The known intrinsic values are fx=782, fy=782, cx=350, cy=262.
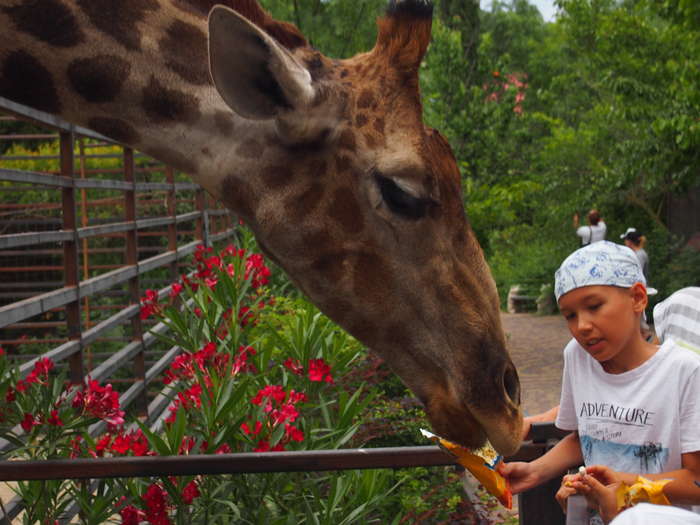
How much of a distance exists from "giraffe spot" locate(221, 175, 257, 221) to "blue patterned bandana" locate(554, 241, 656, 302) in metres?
0.94

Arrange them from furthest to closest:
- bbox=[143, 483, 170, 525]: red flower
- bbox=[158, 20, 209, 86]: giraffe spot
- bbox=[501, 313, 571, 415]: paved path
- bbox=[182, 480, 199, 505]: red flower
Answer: bbox=[501, 313, 571, 415]: paved path
bbox=[182, 480, 199, 505]: red flower
bbox=[143, 483, 170, 525]: red flower
bbox=[158, 20, 209, 86]: giraffe spot

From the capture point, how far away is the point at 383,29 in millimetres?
2320

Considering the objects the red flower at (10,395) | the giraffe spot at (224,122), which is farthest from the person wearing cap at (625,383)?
the red flower at (10,395)

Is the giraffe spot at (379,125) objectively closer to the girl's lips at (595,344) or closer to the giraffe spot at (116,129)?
the giraffe spot at (116,129)

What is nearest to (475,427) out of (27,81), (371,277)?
(371,277)

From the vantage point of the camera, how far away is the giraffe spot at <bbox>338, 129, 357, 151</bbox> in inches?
87.3

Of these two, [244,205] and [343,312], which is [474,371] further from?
[244,205]

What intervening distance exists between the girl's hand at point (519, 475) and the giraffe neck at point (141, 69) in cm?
129

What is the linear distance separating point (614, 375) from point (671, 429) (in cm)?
22

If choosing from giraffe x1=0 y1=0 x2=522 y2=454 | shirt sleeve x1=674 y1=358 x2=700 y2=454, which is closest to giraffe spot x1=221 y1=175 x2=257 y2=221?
giraffe x1=0 y1=0 x2=522 y2=454

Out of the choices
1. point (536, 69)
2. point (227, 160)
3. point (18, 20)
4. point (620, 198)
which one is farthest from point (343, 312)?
point (536, 69)

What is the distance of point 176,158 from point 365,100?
58cm

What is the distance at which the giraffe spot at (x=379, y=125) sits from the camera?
222cm

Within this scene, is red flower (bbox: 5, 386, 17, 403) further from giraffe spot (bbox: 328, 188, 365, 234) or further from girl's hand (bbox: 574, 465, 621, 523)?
girl's hand (bbox: 574, 465, 621, 523)
